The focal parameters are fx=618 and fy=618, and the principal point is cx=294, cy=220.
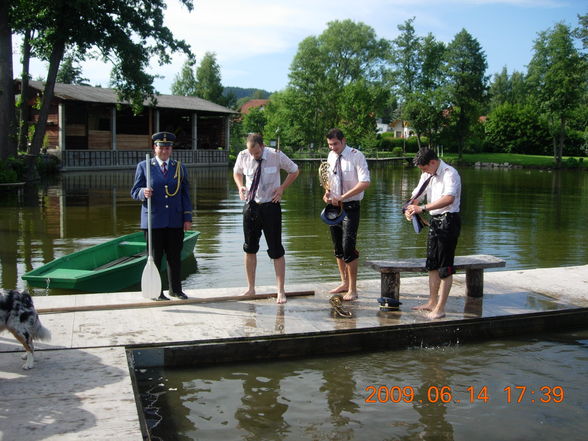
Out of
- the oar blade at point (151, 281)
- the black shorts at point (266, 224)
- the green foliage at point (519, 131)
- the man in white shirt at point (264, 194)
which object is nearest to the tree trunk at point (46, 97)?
the oar blade at point (151, 281)

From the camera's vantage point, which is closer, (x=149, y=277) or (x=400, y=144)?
(x=149, y=277)

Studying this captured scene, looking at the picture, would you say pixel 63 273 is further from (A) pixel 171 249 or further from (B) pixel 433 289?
(B) pixel 433 289

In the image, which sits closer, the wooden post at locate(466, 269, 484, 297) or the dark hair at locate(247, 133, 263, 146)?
the dark hair at locate(247, 133, 263, 146)

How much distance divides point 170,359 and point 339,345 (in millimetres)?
1622

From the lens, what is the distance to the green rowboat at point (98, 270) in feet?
26.0

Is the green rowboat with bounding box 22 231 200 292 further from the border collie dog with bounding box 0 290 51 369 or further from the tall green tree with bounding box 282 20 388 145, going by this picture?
the tall green tree with bounding box 282 20 388 145

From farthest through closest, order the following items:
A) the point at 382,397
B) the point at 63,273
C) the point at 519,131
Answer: the point at 519,131 → the point at 63,273 → the point at 382,397

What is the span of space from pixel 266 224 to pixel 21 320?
278 cm

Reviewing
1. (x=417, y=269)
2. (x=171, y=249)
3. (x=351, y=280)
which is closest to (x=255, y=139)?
(x=171, y=249)

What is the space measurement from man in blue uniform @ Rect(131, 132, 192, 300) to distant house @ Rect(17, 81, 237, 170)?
26825 millimetres

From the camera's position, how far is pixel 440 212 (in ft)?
20.5

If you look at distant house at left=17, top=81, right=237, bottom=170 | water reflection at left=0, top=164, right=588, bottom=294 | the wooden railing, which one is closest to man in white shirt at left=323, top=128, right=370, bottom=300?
water reflection at left=0, top=164, right=588, bottom=294

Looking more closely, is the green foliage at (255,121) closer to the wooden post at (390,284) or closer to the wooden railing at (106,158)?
the wooden railing at (106,158)
